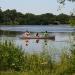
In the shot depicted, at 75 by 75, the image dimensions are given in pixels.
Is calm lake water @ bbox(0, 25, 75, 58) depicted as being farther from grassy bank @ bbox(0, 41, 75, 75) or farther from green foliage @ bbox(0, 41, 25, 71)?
green foliage @ bbox(0, 41, 25, 71)

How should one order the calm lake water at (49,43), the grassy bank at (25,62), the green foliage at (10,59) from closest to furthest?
the grassy bank at (25,62), the green foliage at (10,59), the calm lake water at (49,43)

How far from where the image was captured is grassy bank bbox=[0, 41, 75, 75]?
11.5 metres

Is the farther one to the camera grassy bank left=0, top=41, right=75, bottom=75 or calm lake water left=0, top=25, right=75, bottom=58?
calm lake water left=0, top=25, right=75, bottom=58

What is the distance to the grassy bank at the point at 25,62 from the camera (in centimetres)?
1148

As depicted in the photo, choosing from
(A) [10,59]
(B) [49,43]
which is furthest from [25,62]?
(B) [49,43]

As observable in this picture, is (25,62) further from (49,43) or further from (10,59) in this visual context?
(49,43)

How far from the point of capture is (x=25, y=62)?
12852mm

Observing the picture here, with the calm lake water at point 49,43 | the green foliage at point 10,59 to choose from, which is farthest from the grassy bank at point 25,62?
the calm lake water at point 49,43

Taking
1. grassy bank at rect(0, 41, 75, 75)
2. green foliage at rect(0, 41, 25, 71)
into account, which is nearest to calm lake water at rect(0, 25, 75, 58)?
grassy bank at rect(0, 41, 75, 75)

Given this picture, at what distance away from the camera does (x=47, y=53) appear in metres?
14.0

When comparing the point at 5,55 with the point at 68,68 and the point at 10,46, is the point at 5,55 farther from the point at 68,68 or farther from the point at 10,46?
the point at 68,68

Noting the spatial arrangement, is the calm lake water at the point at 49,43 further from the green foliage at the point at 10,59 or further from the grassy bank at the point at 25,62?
the green foliage at the point at 10,59

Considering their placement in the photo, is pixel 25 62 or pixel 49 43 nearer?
pixel 25 62

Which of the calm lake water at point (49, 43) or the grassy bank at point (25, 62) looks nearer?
the grassy bank at point (25, 62)
